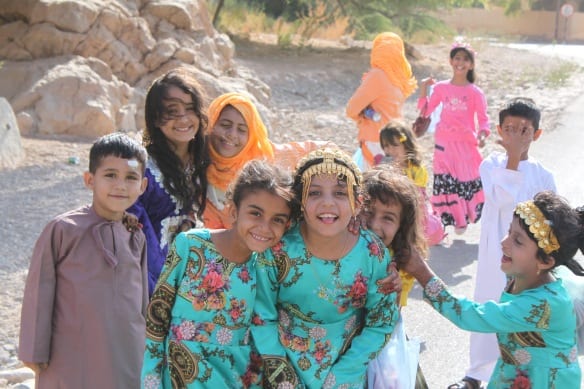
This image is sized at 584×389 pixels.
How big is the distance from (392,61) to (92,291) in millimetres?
5173

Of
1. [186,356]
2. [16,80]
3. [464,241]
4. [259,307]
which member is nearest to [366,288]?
[259,307]

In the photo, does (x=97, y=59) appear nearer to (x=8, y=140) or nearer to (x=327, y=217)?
(x=8, y=140)

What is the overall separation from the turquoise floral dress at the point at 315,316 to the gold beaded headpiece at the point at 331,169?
0.21 m

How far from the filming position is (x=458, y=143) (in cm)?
808

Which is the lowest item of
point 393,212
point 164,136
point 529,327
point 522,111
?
point 529,327

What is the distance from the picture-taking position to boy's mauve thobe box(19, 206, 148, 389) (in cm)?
329

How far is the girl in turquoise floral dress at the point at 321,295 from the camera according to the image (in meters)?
3.05

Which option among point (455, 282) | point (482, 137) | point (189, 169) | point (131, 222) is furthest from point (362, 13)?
point (131, 222)

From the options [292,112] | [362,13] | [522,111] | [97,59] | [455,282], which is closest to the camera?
[522,111]

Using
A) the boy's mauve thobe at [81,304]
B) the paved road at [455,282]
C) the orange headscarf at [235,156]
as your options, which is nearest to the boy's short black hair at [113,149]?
the boy's mauve thobe at [81,304]

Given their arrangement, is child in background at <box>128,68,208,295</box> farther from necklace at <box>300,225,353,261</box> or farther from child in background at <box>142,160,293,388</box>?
necklace at <box>300,225,353,261</box>

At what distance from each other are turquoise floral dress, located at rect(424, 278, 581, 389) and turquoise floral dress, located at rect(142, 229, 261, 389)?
0.74m

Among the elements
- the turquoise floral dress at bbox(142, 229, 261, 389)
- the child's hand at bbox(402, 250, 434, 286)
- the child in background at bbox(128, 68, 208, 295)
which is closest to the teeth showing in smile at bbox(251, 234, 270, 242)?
the turquoise floral dress at bbox(142, 229, 261, 389)

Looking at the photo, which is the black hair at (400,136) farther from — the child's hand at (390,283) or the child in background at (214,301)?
the child in background at (214,301)
